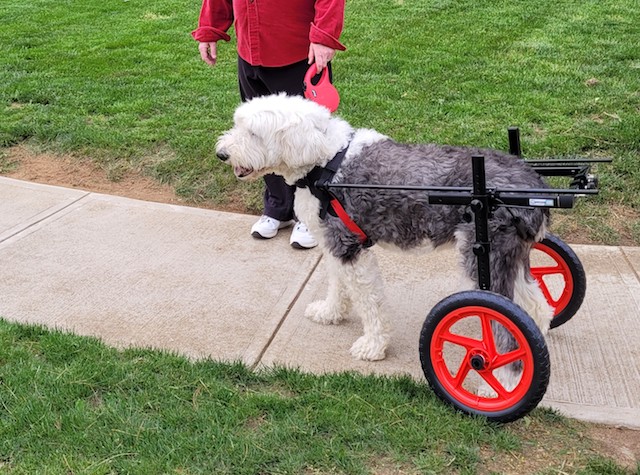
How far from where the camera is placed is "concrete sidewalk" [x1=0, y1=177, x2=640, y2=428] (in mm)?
3924

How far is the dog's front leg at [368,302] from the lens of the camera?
3.92m

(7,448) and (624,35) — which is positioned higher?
(624,35)

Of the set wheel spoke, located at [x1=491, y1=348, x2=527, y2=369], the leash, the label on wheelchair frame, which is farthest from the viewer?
the leash

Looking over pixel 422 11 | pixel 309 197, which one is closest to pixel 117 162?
pixel 309 197

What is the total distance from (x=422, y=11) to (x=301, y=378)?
8.74 meters

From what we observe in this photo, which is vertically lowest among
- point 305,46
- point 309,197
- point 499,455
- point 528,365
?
point 499,455

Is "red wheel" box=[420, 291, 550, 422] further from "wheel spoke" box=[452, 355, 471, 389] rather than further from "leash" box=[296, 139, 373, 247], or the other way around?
"leash" box=[296, 139, 373, 247]

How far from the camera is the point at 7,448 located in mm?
3209

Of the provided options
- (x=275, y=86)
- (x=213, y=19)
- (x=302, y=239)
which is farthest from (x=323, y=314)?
(x=213, y=19)

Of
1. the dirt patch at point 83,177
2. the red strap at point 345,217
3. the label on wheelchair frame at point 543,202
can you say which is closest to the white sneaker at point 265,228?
the dirt patch at point 83,177

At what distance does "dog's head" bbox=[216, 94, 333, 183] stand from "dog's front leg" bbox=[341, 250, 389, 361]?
2.08ft

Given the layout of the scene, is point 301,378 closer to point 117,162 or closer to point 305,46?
point 305,46

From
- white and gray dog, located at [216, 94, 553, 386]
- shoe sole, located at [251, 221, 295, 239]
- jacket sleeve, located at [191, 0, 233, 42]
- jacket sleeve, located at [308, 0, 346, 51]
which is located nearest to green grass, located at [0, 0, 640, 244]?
shoe sole, located at [251, 221, 295, 239]

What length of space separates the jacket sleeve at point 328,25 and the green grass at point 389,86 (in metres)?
2.01
